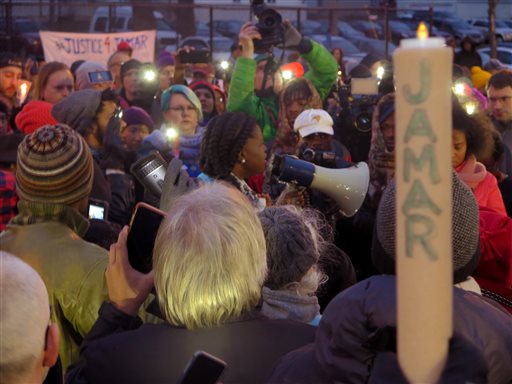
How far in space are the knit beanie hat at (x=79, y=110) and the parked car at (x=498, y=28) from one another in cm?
1785

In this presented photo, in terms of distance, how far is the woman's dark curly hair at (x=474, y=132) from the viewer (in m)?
4.25

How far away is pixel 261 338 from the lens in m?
2.27

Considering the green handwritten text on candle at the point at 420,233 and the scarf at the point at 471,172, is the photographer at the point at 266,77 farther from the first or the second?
the green handwritten text on candle at the point at 420,233

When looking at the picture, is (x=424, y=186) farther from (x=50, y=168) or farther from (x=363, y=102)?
(x=363, y=102)

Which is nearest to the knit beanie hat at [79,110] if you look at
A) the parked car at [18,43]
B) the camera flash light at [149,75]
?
the camera flash light at [149,75]

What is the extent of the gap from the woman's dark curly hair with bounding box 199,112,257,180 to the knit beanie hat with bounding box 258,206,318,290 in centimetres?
140

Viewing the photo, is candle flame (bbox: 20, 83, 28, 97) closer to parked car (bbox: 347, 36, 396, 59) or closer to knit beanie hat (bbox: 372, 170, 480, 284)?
knit beanie hat (bbox: 372, 170, 480, 284)

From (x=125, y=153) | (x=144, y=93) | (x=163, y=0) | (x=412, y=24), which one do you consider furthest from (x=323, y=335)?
(x=163, y=0)

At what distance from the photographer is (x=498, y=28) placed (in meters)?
23.7

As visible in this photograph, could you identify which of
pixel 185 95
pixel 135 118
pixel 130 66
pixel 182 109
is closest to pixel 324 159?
pixel 182 109

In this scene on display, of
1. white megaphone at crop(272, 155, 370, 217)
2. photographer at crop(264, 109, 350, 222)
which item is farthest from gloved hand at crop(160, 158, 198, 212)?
photographer at crop(264, 109, 350, 222)

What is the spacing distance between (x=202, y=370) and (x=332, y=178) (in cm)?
262

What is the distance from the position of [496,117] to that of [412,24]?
16531mm

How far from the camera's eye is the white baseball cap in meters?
5.34
